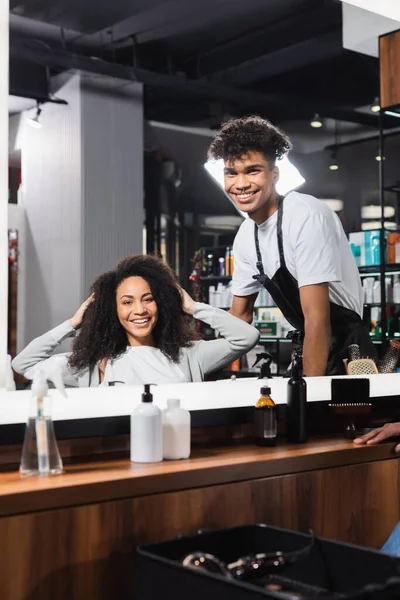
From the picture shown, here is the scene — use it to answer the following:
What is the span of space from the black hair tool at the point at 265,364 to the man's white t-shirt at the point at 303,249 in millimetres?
228

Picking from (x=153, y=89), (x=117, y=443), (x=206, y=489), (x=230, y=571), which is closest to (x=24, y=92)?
(x=153, y=89)

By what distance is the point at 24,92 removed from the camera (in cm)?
223

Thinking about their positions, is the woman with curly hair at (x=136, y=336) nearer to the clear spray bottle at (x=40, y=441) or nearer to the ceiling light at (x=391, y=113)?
the clear spray bottle at (x=40, y=441)

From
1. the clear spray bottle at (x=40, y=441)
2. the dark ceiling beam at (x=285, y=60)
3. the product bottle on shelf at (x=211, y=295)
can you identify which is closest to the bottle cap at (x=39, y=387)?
the clear spray bottle at (x=40, y=441)

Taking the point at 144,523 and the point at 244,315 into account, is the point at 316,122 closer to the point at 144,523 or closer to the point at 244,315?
the point at 244,315

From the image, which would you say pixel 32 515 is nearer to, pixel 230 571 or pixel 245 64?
pixel 230 571

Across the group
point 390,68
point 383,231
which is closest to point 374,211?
point 383,231

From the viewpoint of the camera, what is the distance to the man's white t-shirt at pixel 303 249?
2.84 meters

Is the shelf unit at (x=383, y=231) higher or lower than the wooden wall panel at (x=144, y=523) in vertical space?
higher

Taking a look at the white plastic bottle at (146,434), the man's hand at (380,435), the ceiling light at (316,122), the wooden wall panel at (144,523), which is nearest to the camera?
the wooden wall panel at (144,523)

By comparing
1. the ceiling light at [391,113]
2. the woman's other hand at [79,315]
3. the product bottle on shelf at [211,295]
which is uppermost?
the ceiling light at [391,113]

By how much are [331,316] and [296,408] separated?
52 cm

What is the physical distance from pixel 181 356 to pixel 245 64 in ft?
3.52

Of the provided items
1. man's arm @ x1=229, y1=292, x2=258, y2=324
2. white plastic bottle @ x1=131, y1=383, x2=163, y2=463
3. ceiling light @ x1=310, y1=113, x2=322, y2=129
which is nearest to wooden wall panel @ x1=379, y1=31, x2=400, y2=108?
ceiling light @ x1=310, y1=113, x2=322, y2=129
